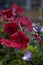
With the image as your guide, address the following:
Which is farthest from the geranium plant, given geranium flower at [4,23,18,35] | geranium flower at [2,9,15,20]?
geranium flower at [2,9,15,20]

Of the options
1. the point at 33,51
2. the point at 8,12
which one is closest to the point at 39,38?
the point at 33,51

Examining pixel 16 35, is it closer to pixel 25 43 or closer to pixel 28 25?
pixel 25 43

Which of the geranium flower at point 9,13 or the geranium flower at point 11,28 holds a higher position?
the geranium flower at point 9,13

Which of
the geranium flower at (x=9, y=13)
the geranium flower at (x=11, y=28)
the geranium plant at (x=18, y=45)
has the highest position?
the geranium flower at (x=9, y=13)

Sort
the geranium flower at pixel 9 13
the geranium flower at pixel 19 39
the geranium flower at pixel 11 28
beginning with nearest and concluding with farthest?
the geranium flower at pixel 19 39, the geranium flower at pixel 11 28, the geranium flower at pixel 9 13

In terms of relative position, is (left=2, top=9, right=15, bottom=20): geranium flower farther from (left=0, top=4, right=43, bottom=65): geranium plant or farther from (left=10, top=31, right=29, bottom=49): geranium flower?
(left=10, top=31, right=29, bottom=49): geranium flower

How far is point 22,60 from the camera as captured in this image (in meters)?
1.18

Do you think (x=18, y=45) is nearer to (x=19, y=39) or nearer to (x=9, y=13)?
(x=19, y=39)

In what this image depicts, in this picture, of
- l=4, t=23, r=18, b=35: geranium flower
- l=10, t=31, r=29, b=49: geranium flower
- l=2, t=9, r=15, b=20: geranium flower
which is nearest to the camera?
l=10, t=31, r=29, b=49: geranium flower

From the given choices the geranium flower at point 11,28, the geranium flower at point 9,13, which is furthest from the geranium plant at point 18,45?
→ the geranium flower at point 9,13

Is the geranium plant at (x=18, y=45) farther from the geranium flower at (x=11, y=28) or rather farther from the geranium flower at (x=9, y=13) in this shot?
the geranium flower at (x=9, y=13)

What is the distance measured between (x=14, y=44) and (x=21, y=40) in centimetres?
4

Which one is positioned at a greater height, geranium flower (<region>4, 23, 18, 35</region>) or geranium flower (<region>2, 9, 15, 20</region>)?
geranium flower (<region>2, 9, 15, 20</region>)

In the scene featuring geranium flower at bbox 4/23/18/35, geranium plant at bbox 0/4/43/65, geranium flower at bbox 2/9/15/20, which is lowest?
geranium plant at bbox 0/4/43/65
